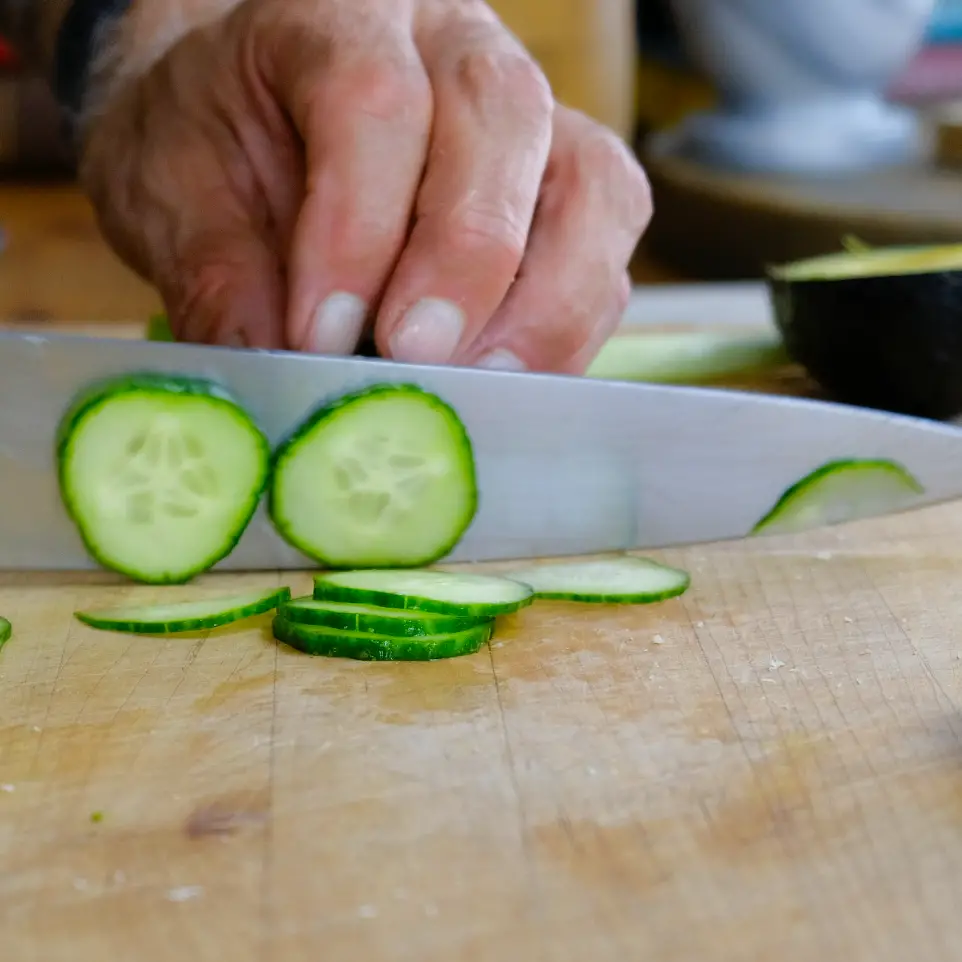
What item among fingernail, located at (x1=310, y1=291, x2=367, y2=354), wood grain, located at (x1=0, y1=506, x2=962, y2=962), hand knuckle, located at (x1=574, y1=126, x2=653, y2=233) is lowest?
wood grain, located at (x1=0, y1=506, x2=962, y2=962)

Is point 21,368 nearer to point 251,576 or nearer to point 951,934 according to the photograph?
point 251,576

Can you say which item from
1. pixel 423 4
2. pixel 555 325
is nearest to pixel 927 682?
pixel 555 325

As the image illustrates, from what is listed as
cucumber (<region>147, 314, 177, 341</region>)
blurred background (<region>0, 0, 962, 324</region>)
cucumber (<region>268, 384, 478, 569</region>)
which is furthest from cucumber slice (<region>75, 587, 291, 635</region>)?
blurred background (<region>0, 0, 962, 324</region>)

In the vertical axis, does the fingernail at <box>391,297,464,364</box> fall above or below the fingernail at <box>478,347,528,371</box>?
above

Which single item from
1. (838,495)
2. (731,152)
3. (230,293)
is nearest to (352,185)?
(230,293)

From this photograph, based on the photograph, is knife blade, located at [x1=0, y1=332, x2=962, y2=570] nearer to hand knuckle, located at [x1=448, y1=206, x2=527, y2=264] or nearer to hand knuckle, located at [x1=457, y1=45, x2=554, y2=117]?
hand knuckle, located at [x1=448, y1=206, x2=527, y2=264]

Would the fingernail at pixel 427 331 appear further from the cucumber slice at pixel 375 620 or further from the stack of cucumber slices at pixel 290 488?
the cucumber slice at pixel 375 620

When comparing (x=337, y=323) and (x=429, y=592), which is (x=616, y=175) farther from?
(x=429, y=592)
